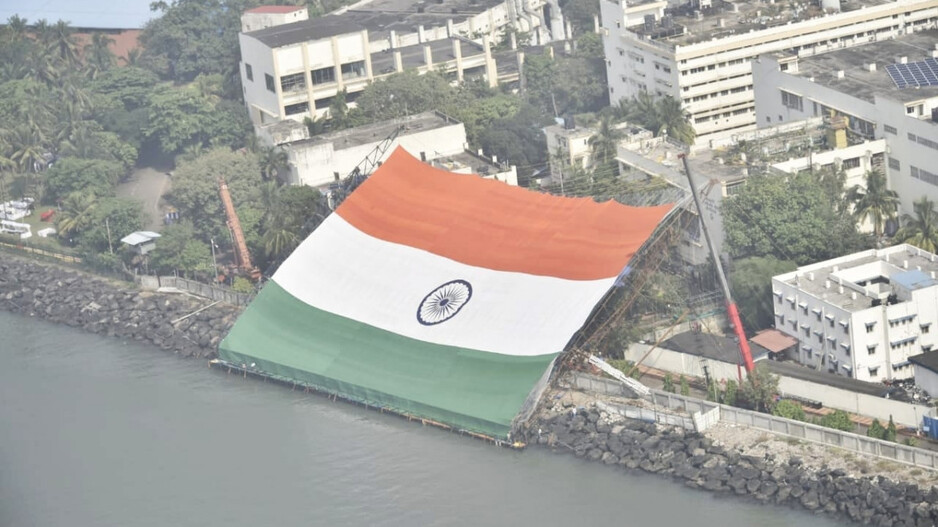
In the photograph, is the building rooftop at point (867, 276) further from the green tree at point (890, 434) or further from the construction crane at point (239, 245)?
the construction crane at point (239, 245)

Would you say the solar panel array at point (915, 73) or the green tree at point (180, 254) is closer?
the solar panel array at point (915, 73)

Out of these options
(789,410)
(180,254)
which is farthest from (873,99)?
(180,254)

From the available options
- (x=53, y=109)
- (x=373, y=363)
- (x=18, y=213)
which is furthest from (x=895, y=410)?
(x=53, y=109)

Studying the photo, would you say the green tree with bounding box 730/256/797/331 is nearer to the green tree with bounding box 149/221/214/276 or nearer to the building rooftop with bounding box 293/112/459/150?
the building rooftop with bounding box 293/112/459/150

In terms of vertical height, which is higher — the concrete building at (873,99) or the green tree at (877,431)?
the concrete building at (873,99)

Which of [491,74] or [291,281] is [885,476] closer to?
[291,281]

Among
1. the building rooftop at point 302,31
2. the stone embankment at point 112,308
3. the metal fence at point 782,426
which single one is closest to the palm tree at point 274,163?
the stone embankment at point 112,308
